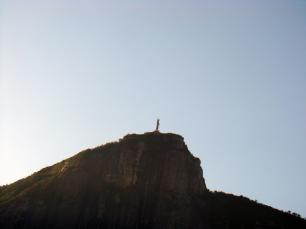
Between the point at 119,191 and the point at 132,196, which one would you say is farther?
the point at 119,191

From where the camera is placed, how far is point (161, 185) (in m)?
98.7

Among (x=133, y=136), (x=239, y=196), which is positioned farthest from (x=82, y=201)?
(x=239, y=196)

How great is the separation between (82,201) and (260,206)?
131 feet

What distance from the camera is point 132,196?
3760 inches

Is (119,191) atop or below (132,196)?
atop

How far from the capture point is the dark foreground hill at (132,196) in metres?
91.3

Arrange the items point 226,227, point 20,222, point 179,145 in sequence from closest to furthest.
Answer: point 20,222 → point 226,227 → point 179,145

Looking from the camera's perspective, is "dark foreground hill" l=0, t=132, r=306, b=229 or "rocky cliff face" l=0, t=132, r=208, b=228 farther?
"dark foreground hill" l=0, t=132, r=306, b=229

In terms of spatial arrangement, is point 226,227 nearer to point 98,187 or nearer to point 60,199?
point 98,187

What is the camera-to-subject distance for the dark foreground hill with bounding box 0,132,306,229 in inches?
3595

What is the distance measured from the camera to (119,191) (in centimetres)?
9594

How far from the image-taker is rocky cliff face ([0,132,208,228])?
9106 centimetres

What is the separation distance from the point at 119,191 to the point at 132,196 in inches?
108

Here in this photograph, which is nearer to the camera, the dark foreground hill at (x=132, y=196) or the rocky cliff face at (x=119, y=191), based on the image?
the rocky cliff face at (x=119, y=191)
